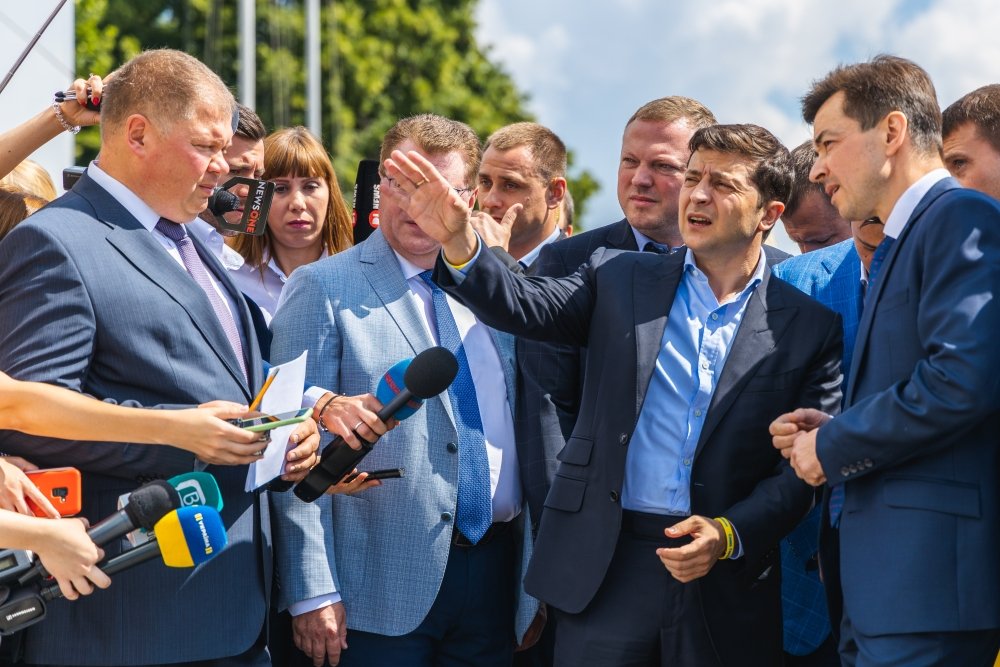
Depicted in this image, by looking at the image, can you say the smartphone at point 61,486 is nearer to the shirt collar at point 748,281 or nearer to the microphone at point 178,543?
the microphone at point 178,543

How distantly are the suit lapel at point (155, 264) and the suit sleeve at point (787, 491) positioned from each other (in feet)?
5.82

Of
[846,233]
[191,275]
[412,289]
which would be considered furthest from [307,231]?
[846,233]

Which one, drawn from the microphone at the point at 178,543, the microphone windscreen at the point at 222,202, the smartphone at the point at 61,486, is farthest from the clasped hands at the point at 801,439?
the microphone windscreen at the point at 222,202

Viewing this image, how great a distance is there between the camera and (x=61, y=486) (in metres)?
3.44

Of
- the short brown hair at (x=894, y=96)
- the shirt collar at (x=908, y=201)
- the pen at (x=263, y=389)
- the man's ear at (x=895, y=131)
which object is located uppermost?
the short brown hair at (x=894, y=96)

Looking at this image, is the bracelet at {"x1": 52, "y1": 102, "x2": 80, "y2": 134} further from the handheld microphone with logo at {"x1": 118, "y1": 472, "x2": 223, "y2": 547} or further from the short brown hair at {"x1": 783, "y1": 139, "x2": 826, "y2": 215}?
the short brown hair at {"x1": 783, "y1": 139, "x2": 826, "y2": 215}

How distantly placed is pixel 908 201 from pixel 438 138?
2.00 meters

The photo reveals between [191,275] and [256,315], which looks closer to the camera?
[191,275]

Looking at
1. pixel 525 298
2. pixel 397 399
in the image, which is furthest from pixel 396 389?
pixel 525 298

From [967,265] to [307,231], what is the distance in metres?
3.17

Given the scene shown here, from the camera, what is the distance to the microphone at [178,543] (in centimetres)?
326

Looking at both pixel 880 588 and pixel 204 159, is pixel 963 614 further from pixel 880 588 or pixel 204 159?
pixel 204 159

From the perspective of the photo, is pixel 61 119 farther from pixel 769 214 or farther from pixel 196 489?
pixel 769 214

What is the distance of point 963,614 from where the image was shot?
11.4 feet
